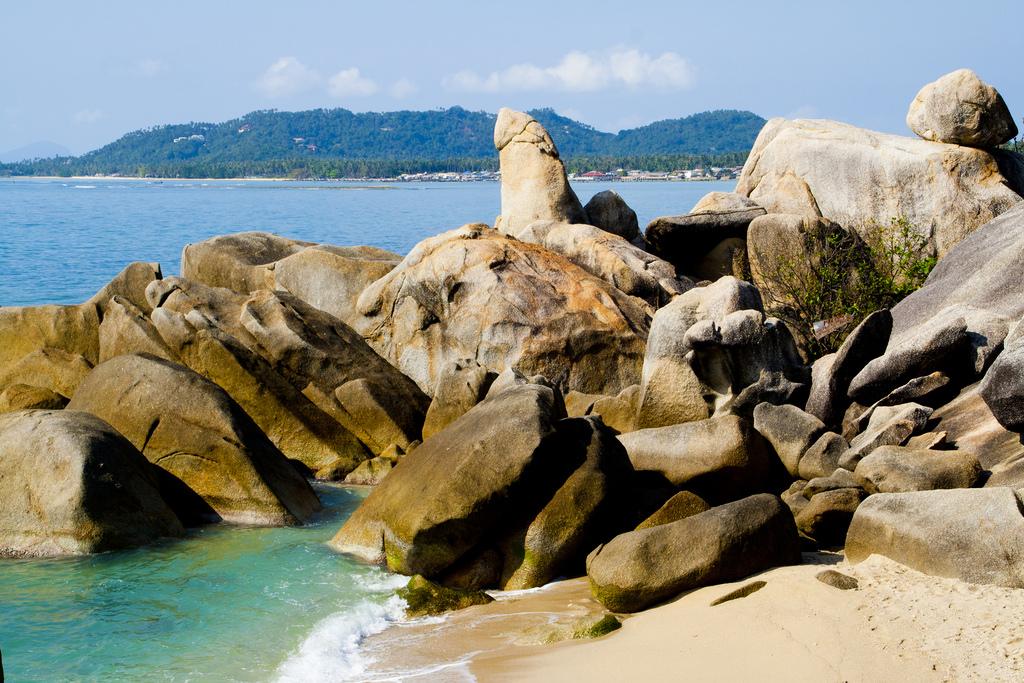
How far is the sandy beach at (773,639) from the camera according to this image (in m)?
7.37

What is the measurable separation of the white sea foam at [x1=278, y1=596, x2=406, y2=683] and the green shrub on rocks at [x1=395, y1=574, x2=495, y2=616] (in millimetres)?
100

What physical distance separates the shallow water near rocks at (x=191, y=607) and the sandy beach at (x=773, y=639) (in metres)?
0.91

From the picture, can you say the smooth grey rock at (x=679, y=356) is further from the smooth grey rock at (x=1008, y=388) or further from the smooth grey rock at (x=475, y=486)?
the smooth grey rock at (x=1008, y=388)

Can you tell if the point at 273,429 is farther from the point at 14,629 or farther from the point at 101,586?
the point at 14,629

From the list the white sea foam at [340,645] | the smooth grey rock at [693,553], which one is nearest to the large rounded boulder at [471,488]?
the white sea foam at [340,645]

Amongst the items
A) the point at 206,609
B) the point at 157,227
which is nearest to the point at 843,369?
the point at 206,609

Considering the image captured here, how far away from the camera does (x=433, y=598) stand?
9.98 meters

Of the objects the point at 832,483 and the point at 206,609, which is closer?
the point at 206,609

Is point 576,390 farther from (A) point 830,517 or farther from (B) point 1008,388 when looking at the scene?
(B) point 1008,388

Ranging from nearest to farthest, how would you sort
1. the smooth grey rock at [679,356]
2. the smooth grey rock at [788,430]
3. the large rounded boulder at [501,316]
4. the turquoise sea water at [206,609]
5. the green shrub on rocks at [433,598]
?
the turquoise sea water at [206,609] → the green shrub on rocks at [433,598] → the smooth grey rock at [788,430] → the smooth grey rock at [679,356] → the large rounded boulder at [501,316]

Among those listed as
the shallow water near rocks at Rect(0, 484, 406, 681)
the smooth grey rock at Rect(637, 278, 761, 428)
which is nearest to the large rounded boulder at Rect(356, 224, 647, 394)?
the smooth grey rock at Rect(637, 278, 761, 428)

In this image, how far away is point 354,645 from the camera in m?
9.23

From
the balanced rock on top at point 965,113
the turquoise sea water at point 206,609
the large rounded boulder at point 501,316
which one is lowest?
the turquoise sea water at point 206,609

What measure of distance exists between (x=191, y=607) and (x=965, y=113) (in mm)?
14117
